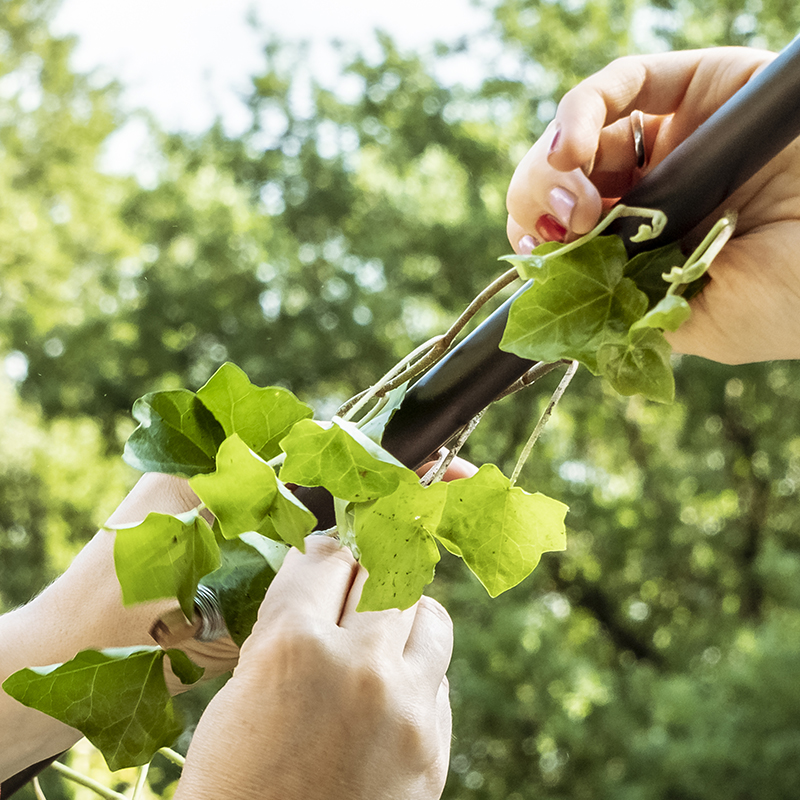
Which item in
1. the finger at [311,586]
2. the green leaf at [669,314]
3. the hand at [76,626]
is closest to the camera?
the green leaf at [669,314]

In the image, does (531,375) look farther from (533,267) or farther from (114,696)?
(114,696)

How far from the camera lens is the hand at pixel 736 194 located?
30 centimetres

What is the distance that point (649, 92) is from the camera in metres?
0.34

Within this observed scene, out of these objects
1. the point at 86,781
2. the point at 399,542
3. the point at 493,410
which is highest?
the point at 399,542

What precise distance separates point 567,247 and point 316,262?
13.1 feet

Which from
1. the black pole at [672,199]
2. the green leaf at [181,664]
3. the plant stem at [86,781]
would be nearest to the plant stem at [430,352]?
the black pole at [672,199]

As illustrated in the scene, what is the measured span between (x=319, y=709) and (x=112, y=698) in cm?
8

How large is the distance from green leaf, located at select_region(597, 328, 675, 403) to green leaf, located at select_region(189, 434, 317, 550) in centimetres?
10

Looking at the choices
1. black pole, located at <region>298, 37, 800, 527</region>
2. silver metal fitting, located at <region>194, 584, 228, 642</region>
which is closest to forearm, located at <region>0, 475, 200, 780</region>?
silver metal fitting, located at <region>194, 584, 228, 642</region>

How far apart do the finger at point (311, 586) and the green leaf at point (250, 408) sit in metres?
0.05

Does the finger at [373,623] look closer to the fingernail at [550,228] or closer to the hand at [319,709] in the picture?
the hand at [319,709]

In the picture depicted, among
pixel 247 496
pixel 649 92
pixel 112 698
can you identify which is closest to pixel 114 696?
pixel 112 698

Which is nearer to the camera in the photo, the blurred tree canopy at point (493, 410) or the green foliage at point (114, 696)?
the green foliage at point (114, 696)

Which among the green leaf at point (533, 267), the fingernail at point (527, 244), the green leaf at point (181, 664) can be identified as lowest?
the green leaf at point (181, 664)
